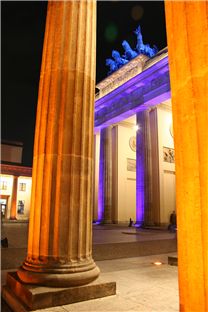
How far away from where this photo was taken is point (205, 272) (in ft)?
5.06

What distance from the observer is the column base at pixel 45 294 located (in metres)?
3.49

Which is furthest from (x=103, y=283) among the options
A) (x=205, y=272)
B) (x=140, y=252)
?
(x=140, y=252)

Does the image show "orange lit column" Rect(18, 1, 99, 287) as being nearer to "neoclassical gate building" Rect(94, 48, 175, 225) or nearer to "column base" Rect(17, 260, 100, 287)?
"column base" Rect(17, 260, 100, 287)

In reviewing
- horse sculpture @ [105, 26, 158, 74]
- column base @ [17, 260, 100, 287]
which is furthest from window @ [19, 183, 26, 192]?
column base @ [17, 260, 100, 287]

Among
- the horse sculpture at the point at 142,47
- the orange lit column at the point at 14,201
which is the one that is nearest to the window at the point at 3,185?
the orange lit column at the point at 14,201

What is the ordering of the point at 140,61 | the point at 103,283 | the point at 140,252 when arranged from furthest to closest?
the point at 140,61 → the point at 140,252 → the point at 103,283

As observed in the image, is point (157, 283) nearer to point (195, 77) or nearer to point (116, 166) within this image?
point (195, 77)

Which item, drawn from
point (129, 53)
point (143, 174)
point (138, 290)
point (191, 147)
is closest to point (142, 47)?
point (129, 53)

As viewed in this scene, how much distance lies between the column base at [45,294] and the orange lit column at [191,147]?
2456 mm

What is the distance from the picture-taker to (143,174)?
61.4 ft

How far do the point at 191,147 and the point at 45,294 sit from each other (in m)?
2.95

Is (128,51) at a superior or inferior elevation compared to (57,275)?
superior

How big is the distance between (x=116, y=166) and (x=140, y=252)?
1529cm

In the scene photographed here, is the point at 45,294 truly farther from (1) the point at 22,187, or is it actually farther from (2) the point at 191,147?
(1) the point at 22,187
